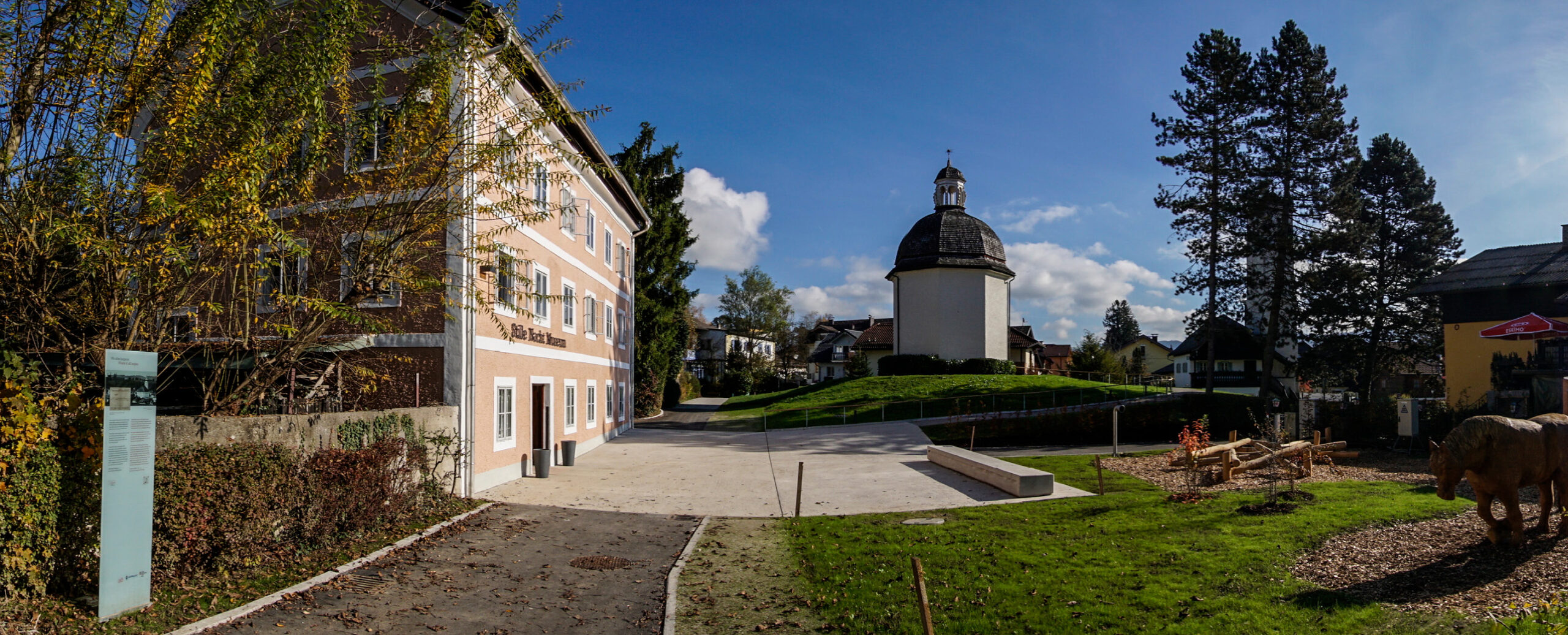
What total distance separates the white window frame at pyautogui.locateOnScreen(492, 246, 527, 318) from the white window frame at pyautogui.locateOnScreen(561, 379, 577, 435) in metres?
3.98

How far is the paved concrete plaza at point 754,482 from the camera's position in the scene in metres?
13.6

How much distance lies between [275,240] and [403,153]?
84.1 inches

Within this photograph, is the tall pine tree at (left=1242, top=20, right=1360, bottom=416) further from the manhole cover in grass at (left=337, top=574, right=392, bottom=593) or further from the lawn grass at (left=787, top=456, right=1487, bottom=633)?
the manhole cover in grass at (left=337, top=574, right=392, bottom=593)

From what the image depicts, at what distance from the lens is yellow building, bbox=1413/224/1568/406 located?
26109 millimetres

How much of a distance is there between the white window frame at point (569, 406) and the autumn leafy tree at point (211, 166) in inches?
306

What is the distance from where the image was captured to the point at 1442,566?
7781 mm

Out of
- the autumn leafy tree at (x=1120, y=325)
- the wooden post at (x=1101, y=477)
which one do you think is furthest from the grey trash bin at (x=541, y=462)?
the autumn leafy tree at (x=1120, y=325)

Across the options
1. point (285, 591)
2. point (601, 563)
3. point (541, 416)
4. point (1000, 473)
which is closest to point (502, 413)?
point (541, 416)

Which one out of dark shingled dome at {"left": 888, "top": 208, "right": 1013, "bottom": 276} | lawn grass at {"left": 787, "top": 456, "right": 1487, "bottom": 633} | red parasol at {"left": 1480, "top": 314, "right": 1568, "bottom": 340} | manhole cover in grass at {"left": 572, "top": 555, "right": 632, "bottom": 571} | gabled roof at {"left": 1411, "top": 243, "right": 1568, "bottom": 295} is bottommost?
manhole cover in grass at {"left": 572, "top": 555, "right": 632, "bottom": 571}

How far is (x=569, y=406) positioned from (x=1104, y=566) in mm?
14485

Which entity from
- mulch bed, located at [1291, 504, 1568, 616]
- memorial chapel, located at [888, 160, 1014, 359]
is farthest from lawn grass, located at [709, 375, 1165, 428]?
mulch bed, located at [1291, 504, 1568, 616]

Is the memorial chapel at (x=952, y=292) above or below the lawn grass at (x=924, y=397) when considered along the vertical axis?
above

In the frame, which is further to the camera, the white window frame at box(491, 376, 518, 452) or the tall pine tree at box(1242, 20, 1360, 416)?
the tall pine tree at box(1242, 20, 1360, 416)

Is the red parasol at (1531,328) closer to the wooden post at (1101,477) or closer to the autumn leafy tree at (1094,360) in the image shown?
the wooden post at (1101,477)
